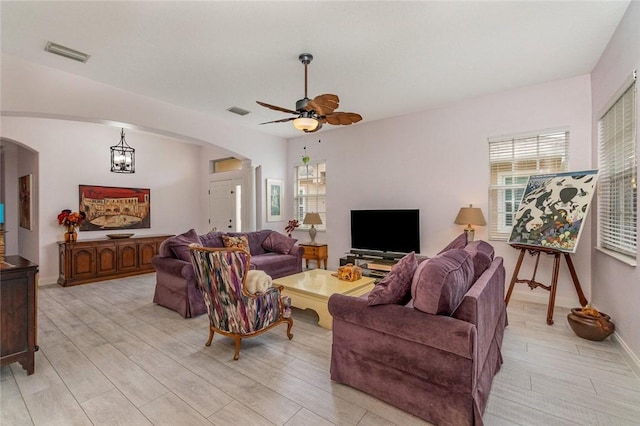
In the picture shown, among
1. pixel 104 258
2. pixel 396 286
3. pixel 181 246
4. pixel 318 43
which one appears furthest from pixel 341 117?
pixel 104 258

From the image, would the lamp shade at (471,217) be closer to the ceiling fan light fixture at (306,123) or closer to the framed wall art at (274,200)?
the ceiling fan light fixture at (306,123)

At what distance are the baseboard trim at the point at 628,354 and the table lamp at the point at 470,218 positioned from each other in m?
1.82

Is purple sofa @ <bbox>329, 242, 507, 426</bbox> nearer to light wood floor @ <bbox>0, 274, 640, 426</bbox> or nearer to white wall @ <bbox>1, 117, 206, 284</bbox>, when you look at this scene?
light wood floor @ <bbox>0, 274, 640, 426</bbox>

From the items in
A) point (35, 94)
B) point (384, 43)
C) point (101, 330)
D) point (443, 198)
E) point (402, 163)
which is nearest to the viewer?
point (384, 43)

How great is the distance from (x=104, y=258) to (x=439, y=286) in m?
6.12

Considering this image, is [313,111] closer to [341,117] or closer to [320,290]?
[341,117]

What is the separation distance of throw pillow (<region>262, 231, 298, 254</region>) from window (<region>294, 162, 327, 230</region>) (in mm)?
1303

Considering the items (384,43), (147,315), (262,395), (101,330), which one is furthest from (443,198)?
(101,330)

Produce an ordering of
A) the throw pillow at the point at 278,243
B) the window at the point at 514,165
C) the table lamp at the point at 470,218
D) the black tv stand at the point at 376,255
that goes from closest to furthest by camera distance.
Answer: the window at the point at 514,165, the table lamp at the point at 470,218, the black tv stand at the point at 376,255, the throw pillow at the point at 278,243

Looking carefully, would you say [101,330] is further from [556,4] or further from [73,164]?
[556,4]

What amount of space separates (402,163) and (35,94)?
520 cm

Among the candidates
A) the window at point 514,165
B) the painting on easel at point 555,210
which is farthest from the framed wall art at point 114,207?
the painting on easel at point 555,210

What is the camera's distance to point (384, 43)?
3.05 m

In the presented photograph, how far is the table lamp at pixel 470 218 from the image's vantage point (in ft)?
14.1
